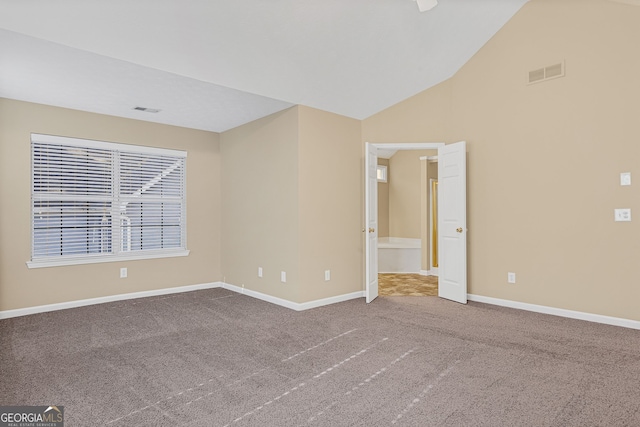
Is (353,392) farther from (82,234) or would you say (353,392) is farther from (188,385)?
(82,234)

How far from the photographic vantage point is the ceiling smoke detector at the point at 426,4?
11.0 feet

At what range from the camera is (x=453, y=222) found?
489cm

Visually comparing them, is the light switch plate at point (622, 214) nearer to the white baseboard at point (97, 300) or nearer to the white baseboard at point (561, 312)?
the white baseboard at point (561, 312)

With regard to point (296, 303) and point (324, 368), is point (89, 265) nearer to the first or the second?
point (296, 303)

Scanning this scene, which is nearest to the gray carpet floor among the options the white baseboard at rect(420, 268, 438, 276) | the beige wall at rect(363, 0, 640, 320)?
the beige wall at rect(363, 0, 640, 320)

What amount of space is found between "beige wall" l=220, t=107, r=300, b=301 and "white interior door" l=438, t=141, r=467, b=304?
2.01 metres

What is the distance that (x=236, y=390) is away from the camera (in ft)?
7.97

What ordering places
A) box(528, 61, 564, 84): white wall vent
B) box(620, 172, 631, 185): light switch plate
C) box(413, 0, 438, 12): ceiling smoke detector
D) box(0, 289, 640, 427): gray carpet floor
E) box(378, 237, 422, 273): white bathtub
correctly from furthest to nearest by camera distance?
box(378, 237, 422, 273): white bathtub < box(528, 61, 564, 84): white wall vent < box(620, 172, 631, 185): light switch plate < box(413, 0, 438, 12): ceiling smoke detector < box(0, 289, 640, 427): gray carpet floor

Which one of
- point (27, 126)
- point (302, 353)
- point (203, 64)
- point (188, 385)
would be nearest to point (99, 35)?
point (203, 64)

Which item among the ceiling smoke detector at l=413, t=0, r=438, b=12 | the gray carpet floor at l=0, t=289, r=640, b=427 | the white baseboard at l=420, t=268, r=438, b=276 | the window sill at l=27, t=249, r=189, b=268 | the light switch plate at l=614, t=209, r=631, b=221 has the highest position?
the ceiling smoke detector at l=413, t=0, r=438, b=12

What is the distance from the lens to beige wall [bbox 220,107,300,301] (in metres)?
4.62

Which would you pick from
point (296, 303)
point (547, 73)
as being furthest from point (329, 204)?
point (547, 73)

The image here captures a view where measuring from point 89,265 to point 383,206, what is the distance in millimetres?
6284

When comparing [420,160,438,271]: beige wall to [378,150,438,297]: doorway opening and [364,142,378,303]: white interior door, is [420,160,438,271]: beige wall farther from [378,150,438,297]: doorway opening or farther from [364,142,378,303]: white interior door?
[364,142,378,303]: white interior door
